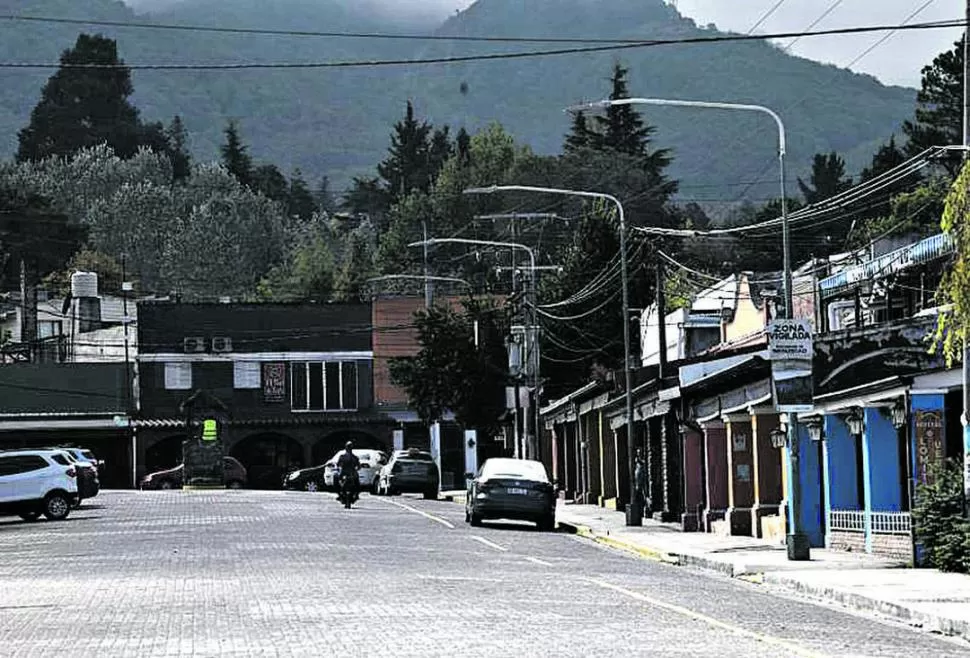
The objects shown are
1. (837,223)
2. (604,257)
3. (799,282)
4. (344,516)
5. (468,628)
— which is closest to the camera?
(468,628)

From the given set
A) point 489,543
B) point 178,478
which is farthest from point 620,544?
point 178,478

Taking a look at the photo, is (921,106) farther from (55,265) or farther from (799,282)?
(55,265)

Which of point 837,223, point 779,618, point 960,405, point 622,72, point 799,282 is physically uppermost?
point 622,72

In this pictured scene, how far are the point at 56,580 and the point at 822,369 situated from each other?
14.4 m

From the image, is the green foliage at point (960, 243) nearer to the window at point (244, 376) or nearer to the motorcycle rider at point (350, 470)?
Result: the motorcycle rider at point (350, 470)

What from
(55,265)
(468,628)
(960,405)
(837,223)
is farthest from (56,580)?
(55,265)

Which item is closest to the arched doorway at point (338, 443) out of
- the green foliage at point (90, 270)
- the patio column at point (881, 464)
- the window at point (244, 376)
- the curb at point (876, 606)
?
the window at point (244, 376)

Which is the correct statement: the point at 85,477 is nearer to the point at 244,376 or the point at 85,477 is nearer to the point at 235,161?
the point at 244,376

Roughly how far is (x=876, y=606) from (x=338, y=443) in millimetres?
73865

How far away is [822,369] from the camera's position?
33.2 m

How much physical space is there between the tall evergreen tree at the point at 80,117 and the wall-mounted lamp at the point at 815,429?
156028mm

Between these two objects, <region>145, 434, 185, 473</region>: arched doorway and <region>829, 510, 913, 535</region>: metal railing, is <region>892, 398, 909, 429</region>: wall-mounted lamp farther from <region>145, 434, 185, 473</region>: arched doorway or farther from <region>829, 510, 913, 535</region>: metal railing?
<region>145, 434, 185, 473</region>: arched doorway

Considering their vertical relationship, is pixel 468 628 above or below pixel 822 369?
below

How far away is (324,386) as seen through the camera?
313ft
